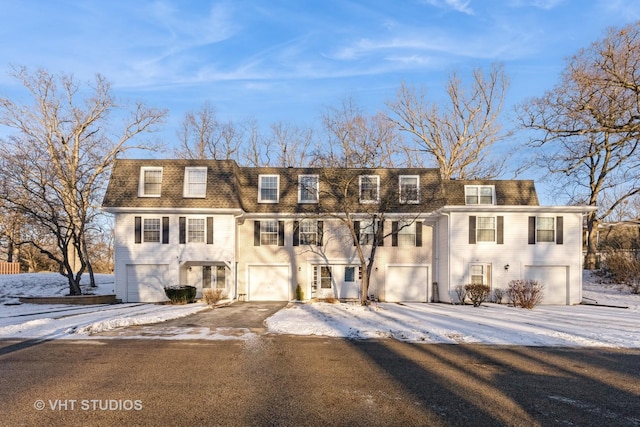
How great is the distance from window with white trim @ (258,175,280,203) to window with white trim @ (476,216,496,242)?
10153 millimetres

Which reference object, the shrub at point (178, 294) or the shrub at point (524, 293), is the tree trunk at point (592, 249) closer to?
the shrub at point (524, 293)

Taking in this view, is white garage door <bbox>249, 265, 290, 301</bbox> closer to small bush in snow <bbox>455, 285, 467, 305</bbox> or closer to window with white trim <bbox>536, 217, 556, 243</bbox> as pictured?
small bush in snow <bbox>455, 285, 467, 305</bbox>

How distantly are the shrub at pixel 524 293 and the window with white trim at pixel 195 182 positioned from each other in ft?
49.7

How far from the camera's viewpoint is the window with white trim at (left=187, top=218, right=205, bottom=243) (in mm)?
20031

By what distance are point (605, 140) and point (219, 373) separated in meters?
25.8

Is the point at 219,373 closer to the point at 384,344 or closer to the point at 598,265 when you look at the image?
the point at 384,344

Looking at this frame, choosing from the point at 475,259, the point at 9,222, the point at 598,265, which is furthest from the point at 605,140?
the point at 9,222

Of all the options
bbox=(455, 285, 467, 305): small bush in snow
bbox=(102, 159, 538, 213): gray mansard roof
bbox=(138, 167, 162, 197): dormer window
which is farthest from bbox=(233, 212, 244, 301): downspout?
bbox=(455, 285, 467, 305): small bush in snow

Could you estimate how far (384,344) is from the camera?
9.16m

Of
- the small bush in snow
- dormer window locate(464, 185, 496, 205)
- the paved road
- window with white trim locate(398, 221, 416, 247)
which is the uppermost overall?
dormer window locate(464, 185, 496, 205)

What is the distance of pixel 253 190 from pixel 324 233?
4476 mm

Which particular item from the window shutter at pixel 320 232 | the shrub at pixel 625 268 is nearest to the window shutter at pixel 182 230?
the window shutter at pixel 320 232

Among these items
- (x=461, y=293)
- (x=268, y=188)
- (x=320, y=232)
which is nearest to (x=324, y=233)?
(x=320, y=232)

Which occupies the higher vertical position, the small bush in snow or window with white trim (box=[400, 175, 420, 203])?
window with white trim (box=[400, 175, 420, 203])
